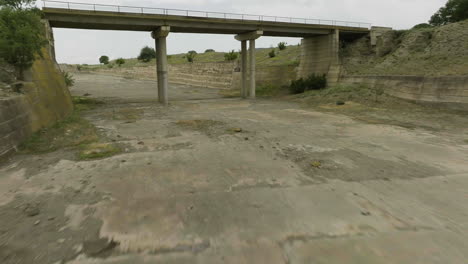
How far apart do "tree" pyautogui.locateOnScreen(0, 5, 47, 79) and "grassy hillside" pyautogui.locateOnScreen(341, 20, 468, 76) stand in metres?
22.1

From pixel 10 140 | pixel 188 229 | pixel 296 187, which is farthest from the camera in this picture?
pixel 10 140

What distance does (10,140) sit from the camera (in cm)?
780

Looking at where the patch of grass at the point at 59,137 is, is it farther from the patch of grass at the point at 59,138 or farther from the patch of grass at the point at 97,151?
the patch of grass at the point at 97,151

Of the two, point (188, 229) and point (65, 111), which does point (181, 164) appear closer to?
point (188, 229)

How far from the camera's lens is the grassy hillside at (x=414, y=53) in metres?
19.1

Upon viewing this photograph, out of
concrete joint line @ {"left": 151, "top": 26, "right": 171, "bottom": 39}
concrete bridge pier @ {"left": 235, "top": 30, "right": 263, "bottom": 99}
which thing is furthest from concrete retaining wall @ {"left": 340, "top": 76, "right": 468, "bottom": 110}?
concrete joint line @ {"left": 151, "top": 26, "right": 171, "bottom": 39}

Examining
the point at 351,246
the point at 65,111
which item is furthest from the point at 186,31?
the point at 351,246

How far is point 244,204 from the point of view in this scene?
4992 millimetres

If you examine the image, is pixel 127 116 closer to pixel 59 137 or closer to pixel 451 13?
pixel 59 137

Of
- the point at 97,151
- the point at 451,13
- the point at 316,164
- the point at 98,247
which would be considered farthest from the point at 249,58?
the point at 451,13

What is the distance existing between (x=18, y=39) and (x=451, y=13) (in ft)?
156

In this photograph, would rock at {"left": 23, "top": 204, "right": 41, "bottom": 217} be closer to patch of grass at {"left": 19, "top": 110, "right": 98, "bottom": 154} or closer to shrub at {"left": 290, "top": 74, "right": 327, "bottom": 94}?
patch of grass at {"left": 19, "top": 110, "right": 98, "bottom": 154}

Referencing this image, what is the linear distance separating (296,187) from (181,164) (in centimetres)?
311

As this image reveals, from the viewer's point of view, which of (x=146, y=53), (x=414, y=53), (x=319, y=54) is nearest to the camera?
(x=414, y=53)
